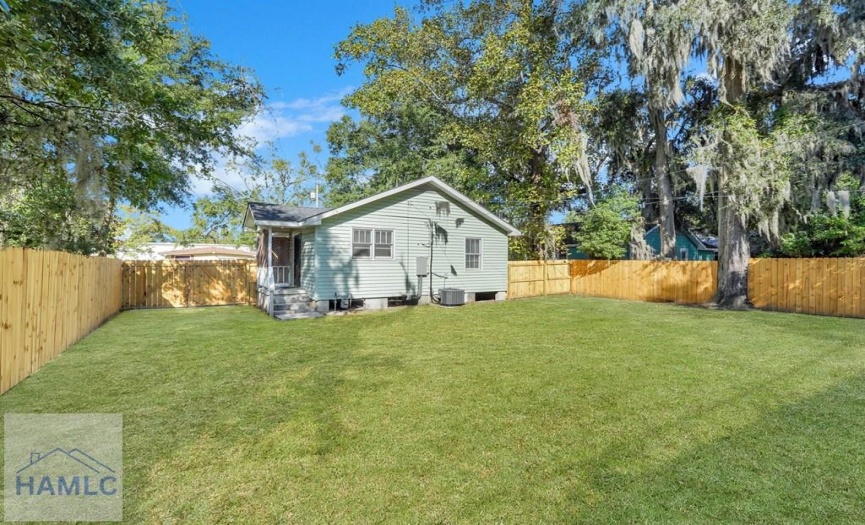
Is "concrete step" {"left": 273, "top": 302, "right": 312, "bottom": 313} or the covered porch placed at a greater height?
the covered porch

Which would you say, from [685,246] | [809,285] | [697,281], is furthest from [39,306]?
[685,246]

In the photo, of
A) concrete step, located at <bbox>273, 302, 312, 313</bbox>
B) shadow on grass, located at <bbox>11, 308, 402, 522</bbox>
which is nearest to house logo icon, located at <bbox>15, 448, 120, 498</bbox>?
shadow on grass, located at <bbox>11, 308, 402, 522</bbox>

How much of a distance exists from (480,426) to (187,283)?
13.0m

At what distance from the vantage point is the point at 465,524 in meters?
2.28

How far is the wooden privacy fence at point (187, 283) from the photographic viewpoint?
41.8 feet

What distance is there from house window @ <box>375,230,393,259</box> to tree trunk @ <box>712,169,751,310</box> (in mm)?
9440

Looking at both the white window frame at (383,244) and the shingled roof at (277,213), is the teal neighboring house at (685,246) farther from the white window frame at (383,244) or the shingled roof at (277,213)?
the shingled roof at (277,213)

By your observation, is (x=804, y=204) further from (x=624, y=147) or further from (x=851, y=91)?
(x=624, y=147)

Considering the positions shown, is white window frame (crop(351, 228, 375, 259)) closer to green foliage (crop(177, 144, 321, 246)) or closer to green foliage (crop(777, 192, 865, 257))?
green foliage (crop(777, 192, 865, 257))

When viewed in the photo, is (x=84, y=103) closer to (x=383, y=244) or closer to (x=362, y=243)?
(x=362, y=243)

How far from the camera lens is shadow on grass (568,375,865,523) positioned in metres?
2.34

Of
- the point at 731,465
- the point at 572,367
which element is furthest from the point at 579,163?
the point at 731,465

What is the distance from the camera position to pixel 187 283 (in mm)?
13398

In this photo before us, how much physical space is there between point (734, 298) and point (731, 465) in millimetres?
11098
